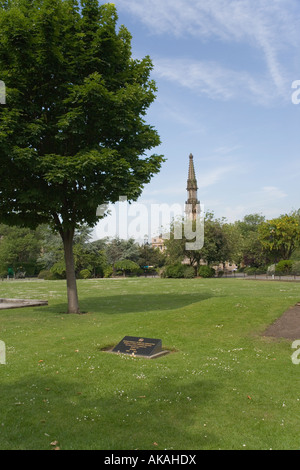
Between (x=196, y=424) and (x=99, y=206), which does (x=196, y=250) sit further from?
(x=196, y=424)

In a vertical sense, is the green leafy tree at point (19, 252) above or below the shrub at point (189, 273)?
above

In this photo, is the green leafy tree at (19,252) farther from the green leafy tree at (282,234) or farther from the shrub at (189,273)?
the green leafy tree at (282,234)

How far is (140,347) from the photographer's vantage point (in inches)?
436

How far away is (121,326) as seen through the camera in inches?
585

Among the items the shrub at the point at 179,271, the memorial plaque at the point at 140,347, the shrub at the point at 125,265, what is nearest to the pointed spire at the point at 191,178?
the shrub at the point at 125,265

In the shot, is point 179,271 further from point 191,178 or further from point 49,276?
point 191,178

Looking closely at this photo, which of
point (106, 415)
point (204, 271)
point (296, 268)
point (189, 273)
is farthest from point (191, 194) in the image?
point (106, 415)

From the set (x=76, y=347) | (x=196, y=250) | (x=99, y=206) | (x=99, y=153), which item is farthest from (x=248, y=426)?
(x=196, y=250)

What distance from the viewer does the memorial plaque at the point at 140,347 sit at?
427 inches

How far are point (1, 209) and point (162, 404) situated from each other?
15243 mm

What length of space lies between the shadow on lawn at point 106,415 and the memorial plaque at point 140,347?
2168 mm

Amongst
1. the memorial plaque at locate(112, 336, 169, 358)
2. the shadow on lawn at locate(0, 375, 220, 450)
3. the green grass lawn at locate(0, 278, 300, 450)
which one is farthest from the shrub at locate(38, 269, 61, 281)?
the shadow on lawn at locate(0, 375, 220, 450)

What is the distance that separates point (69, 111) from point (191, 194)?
242ft
